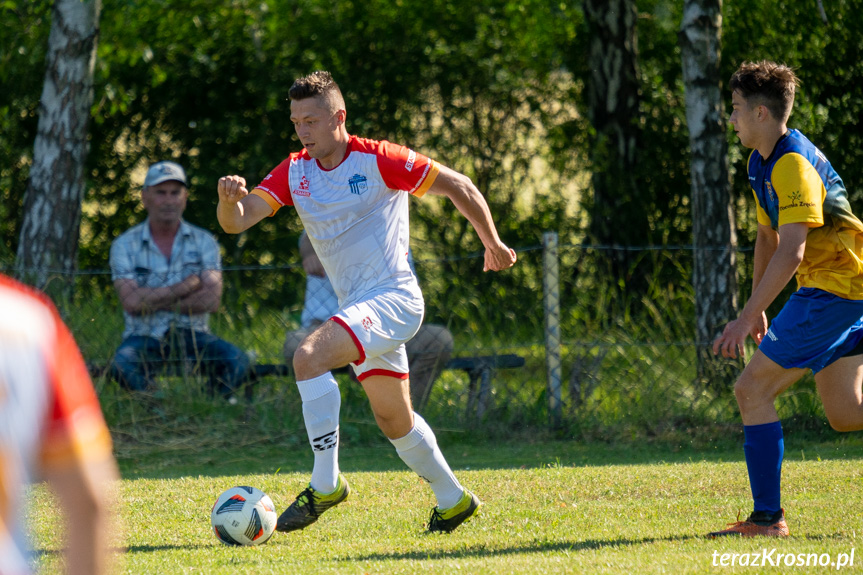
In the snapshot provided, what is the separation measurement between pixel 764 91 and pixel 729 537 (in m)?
1.84

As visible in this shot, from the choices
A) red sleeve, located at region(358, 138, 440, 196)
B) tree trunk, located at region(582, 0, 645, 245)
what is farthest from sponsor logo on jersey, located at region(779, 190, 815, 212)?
tree trunk, located at region(582, 0, 645, 245)

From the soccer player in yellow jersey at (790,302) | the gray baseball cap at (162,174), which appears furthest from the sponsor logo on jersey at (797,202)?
the gray baseball cap at (162,174)

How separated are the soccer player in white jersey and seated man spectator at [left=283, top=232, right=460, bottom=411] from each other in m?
2.58

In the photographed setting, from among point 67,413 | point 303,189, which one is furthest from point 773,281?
point 67,413

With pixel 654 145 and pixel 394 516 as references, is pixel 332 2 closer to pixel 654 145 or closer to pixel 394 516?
pixel 654 145

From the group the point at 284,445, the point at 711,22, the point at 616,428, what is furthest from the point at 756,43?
the point at 284,445

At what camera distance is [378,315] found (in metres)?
4.33

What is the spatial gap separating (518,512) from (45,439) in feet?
12.2

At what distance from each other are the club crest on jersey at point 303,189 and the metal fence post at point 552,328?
297cm

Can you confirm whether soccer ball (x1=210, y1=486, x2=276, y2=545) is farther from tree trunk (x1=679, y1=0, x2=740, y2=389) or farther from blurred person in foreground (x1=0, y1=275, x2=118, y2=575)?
tree trunk (x1=679, y1=0, x2=740, y2=389)

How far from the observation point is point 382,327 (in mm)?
4324

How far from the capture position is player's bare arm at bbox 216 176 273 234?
4.38 m

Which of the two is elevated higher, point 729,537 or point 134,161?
point 134,161

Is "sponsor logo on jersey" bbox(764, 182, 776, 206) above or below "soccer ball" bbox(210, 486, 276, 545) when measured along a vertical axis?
above
